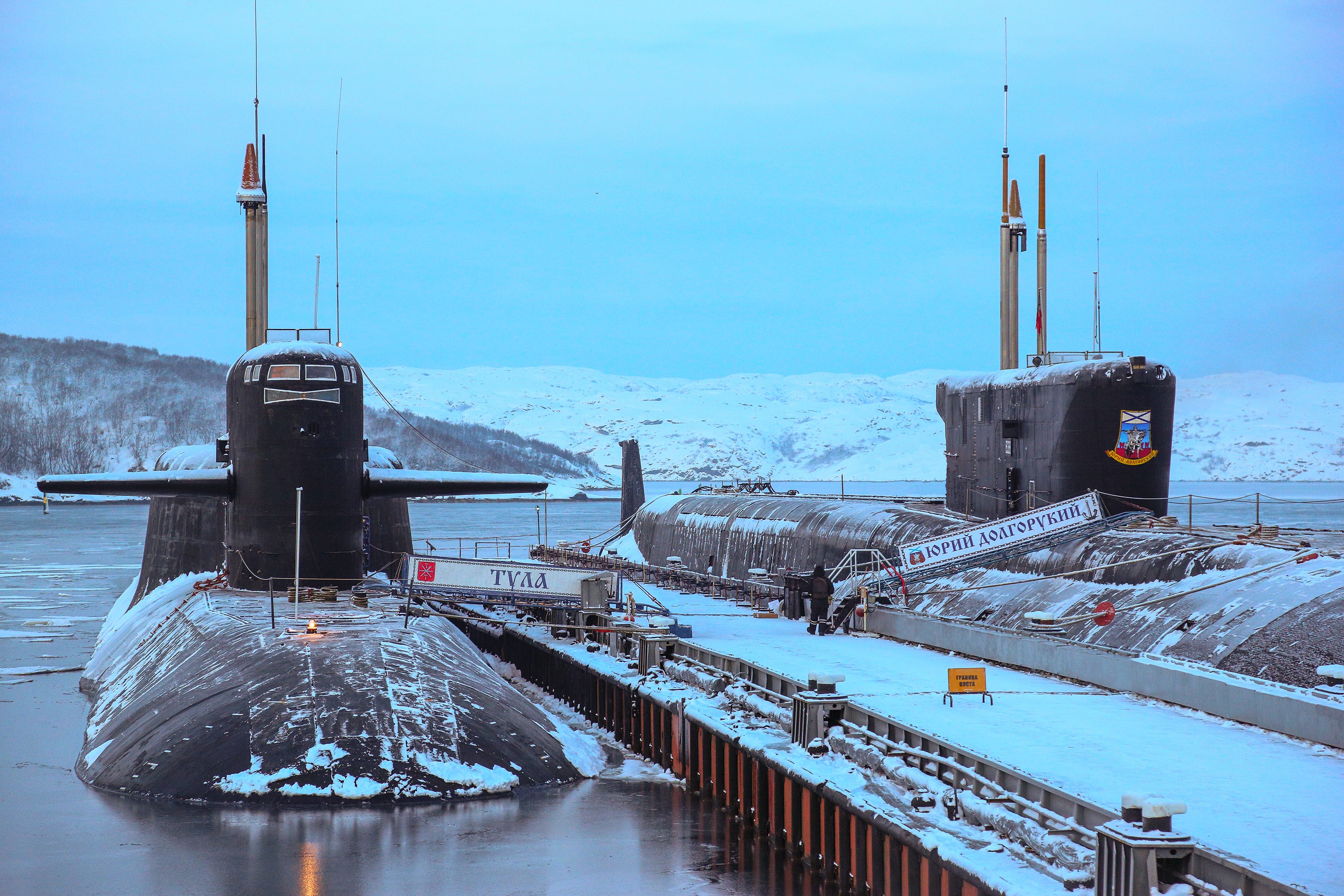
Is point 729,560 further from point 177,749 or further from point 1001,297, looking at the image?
point 177,749

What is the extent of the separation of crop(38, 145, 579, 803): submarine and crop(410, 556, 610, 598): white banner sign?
4.63 ft

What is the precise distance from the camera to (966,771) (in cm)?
1026

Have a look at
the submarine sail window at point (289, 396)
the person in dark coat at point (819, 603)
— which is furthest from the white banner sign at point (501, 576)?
the submarine sail window at point (289, 396)

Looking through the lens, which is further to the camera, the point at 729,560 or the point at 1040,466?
the point at 729,560

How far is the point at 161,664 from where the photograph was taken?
17.7 metres

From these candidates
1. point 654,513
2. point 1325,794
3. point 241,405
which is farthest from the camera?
point 654,513

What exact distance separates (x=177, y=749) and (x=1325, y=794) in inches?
417

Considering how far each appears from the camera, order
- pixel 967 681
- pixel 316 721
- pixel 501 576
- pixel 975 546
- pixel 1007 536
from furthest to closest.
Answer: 1. pixel 501 576
2. pixel 975 546
3. pixel 1007 536
4. pixel 967 681
5. pixel 316 721

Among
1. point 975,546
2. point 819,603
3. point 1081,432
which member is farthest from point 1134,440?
point 819,603

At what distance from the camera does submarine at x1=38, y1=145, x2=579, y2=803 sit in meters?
13.1

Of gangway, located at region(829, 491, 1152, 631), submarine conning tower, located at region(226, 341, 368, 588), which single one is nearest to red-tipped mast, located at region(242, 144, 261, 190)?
submarine conning tower, located at region(226, 341, 368, 588)

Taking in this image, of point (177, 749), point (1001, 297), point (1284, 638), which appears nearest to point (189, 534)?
point (177, 749)

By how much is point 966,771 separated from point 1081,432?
39.6 ft

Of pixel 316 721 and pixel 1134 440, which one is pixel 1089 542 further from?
pixel 316 721
